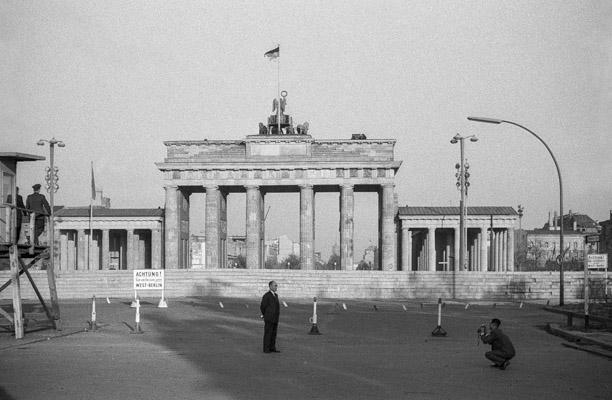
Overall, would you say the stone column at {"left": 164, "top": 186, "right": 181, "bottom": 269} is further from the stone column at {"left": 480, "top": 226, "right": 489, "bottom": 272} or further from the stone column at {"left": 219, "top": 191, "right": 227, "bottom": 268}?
the stone column at {"left": 480, "top": 226, "right": 489, "bottom": 272}

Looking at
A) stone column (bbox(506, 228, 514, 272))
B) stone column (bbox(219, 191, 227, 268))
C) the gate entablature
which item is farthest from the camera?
stone column (bbox(506, 228, 514, 272))

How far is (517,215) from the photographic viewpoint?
84.7 m

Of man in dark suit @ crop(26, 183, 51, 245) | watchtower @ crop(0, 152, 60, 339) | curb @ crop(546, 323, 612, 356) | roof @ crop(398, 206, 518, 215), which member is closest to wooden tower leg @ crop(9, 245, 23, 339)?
watchtower @ crop(0, 152, 60, 339)

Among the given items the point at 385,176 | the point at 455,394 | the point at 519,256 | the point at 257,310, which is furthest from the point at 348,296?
the point at 519,256

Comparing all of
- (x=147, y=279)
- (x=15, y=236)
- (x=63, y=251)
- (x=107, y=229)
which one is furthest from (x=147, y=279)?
(x=63, y=251)

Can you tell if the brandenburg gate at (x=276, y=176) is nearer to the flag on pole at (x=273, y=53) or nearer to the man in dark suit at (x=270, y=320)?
the flag on pole at (x=273, y=53)

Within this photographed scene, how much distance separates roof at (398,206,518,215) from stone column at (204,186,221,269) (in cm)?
2149

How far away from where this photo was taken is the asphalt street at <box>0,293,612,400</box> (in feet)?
43.0

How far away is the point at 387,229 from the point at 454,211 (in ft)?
44.3

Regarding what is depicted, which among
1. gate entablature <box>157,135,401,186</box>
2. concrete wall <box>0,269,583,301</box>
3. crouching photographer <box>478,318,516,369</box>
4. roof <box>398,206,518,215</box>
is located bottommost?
concrete wall <box>0,269,583,301</box>

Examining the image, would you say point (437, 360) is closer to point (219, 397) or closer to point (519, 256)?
point (219, 397)

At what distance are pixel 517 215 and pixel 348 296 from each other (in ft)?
122

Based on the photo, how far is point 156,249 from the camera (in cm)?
8675

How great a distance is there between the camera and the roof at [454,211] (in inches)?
3339
